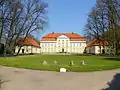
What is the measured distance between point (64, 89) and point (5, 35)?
44.3 meters

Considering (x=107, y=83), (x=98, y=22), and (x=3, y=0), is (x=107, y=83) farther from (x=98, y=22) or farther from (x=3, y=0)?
(x=98, y=22)

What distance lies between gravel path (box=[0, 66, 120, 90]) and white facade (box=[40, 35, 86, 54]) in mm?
131829

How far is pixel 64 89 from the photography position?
16.6 m

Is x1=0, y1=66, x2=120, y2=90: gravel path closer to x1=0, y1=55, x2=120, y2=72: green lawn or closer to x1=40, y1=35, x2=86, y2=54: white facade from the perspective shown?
x1=0, y1=55, x2=120, y2=72: green lawn

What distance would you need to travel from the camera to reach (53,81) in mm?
18969

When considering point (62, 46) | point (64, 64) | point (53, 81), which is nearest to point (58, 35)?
point (62, 46)

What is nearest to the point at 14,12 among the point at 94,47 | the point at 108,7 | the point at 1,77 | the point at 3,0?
the point at 3,0

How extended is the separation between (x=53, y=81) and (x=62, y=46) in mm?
135929

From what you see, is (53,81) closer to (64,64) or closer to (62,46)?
(64,64)

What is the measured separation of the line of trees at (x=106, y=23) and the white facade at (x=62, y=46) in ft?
257

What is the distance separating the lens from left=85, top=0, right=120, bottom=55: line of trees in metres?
53.5

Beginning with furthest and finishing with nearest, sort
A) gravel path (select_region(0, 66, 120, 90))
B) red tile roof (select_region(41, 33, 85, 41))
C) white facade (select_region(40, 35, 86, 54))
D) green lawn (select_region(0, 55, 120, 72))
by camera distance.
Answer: red tile roof (select_region(41, 33, 85, 41)) < white facade (select_region(40, 35, 86, 54)) < green lawn (select_region(0, 55, 120, 72)) < gravel path (select_region(0, 66, 120, 90))

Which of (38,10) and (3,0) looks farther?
(38,10)

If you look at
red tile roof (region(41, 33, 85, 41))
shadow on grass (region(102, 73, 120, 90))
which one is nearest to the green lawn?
shadow on grass (region(102, 73, 120, 90))
